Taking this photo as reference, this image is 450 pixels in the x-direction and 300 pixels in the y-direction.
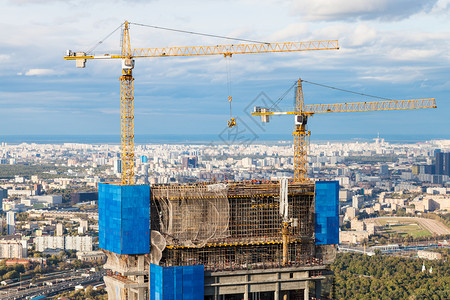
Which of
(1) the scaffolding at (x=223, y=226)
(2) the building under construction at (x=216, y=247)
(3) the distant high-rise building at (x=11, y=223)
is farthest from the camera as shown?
(3) the distant high-rise building at (x=11, y=223)

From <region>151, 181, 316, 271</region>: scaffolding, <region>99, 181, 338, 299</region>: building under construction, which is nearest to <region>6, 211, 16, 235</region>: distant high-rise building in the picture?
<region>99, 181, 338, 299</region>: building under construction

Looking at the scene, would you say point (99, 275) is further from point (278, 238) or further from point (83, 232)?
point (278, 238)

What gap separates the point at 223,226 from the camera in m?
47.9

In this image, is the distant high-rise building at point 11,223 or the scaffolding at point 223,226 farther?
the distant high-rise building at point 11,223

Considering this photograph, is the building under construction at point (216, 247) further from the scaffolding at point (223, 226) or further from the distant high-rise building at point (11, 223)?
the distant high-rise building at point (11, 223)

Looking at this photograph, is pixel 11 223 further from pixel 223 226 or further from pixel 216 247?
pixel 223 226

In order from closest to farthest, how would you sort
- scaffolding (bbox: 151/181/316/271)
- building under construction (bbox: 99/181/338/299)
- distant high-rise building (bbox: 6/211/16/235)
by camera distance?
building under construction (bbox: 99/181/338/299) < scaffolding (bbox: 151/181/316/271) < distant high-rise building (bbox: 6/211/16/235)

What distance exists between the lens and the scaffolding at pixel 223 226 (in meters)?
47.3

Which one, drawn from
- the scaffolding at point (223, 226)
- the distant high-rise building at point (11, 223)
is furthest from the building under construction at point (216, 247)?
the distant high-rise building at point (11, 223)

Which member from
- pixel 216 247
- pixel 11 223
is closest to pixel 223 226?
pixel 216 247

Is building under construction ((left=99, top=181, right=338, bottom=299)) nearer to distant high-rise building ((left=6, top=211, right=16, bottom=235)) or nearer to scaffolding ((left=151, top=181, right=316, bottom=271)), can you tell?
scaffolding ((left=151, top=181, right=316, bottom=271))

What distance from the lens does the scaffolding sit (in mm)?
47344

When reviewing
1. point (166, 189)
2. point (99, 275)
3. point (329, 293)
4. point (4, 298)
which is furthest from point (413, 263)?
point (166, 189)

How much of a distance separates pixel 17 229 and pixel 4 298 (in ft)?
206
